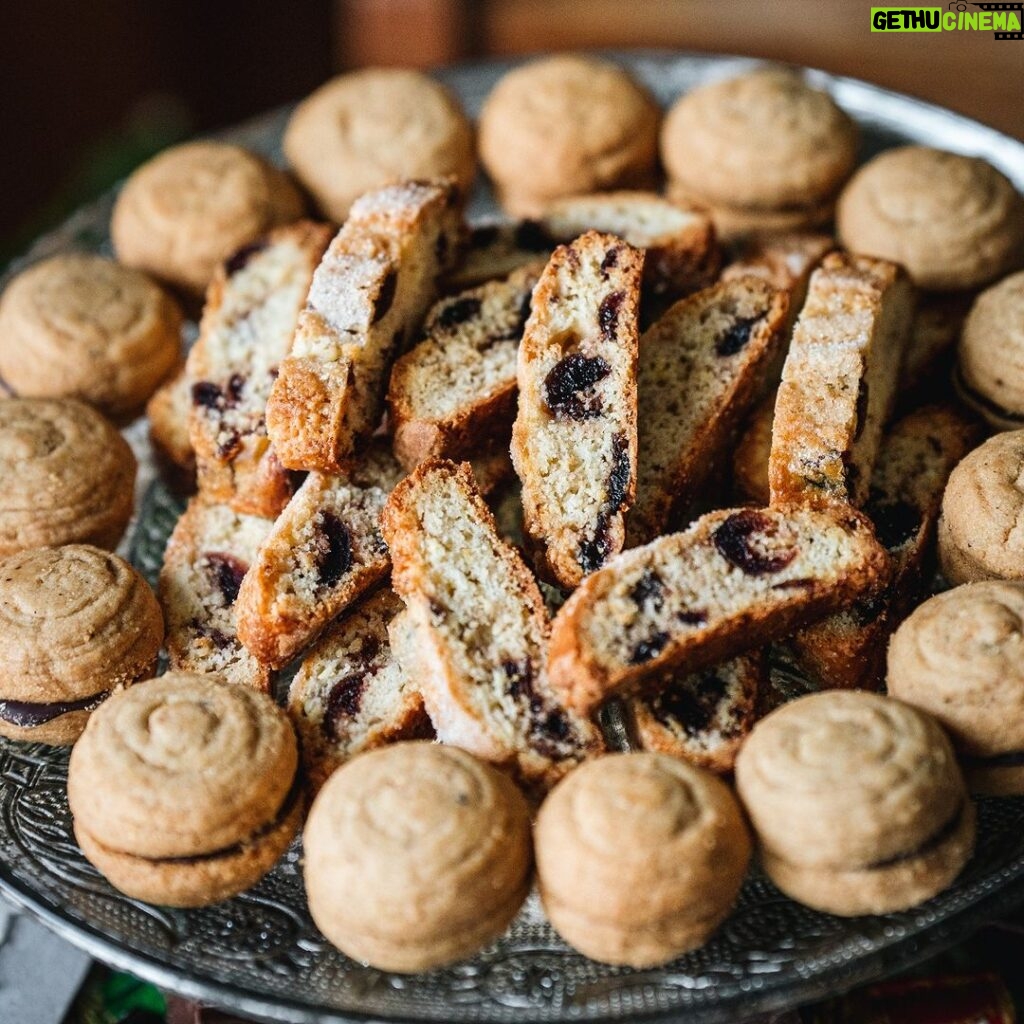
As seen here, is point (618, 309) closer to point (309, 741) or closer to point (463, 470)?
point (463, 470)

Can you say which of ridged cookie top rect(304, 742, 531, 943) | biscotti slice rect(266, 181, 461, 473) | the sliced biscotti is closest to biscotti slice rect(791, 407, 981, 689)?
ridged cookie top rect(304, 742, 531, 943)

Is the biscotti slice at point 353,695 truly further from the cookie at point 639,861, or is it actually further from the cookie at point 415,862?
the cookie at point 639,861

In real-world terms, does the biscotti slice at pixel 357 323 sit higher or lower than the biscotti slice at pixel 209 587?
higher


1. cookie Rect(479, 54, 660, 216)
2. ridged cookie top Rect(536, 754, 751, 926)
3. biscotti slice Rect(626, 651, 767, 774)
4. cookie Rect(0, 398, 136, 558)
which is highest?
cookie Rect(479, 54, 660, 216)

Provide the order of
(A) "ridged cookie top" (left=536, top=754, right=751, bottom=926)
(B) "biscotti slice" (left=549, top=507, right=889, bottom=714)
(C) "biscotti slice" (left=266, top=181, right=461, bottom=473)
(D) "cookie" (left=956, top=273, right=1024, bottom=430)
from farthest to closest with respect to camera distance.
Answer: (D) "cookie" (left=956, top=273, right=1024, bottom=430) < (C) "biscotti slice" (left=266, top=181, right=461, bottom=473) < (B) "biscotti slice" (left=549, top=507, right=889, bottom=714) < (A) "ridged cookie top" (left=536, top=754, right=751, bottom=926)

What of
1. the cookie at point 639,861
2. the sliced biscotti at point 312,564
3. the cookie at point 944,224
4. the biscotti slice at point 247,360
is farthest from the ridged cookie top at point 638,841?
the cookie at point 944,224

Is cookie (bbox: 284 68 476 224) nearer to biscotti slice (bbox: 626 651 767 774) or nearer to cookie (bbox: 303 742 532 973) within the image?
biscotti slice (bbox: 626 651 767 774)

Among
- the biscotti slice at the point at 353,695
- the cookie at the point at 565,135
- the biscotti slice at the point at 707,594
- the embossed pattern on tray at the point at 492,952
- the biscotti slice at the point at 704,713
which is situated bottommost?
the embossed pattern on tray at the point at 492,952
